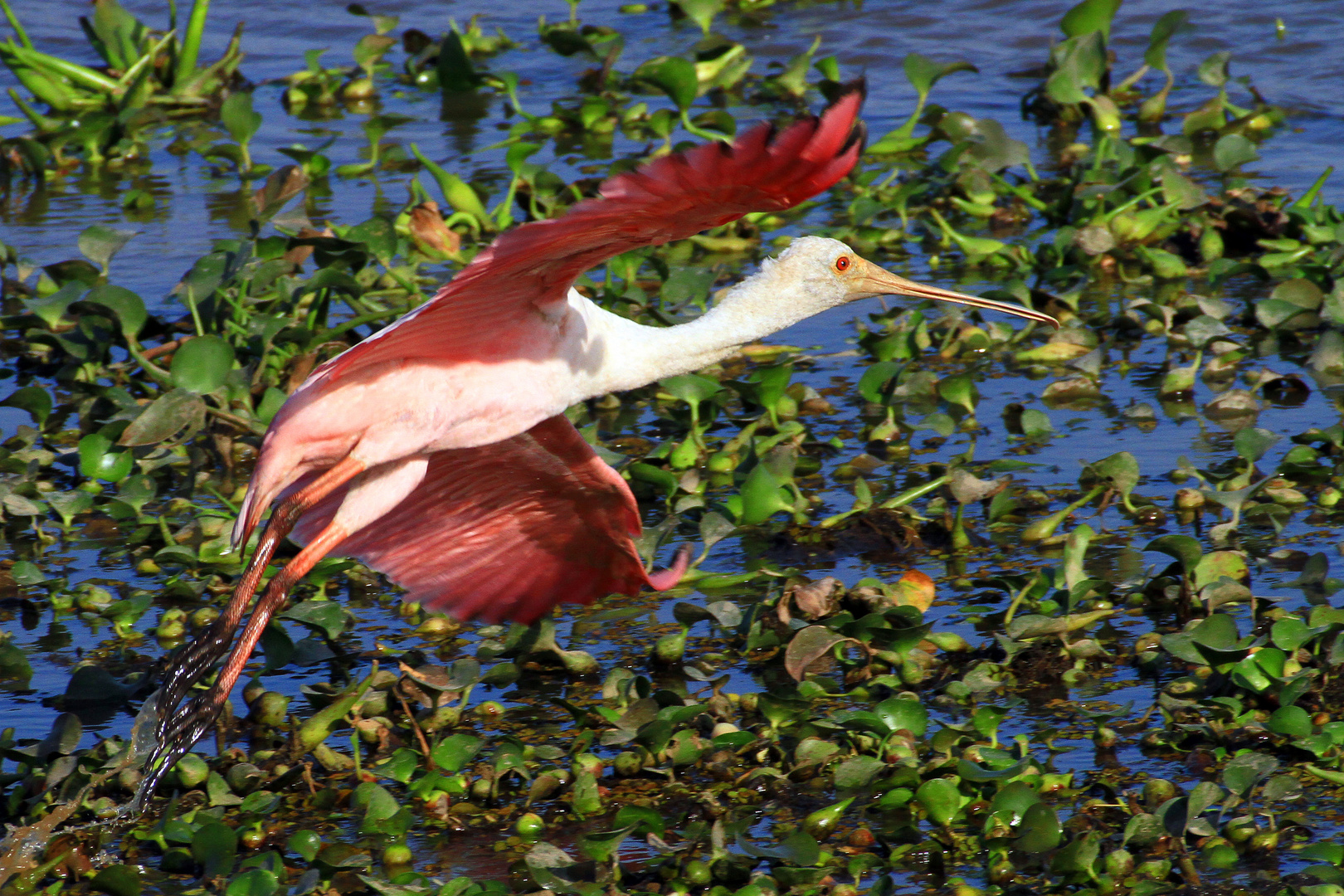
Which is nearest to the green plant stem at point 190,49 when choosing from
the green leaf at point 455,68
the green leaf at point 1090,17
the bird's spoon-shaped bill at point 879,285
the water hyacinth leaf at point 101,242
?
the green leaf at point 455,68

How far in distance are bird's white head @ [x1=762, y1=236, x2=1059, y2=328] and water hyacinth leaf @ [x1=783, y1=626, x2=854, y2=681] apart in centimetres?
88

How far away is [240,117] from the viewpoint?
766cm

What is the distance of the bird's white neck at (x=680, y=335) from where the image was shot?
15.4 feet

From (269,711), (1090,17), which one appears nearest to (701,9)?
(1090,17)

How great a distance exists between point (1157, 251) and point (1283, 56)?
139 inches

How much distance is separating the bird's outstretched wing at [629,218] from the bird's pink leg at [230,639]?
35cm

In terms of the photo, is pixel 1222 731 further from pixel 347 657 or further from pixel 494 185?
pixel 494 185

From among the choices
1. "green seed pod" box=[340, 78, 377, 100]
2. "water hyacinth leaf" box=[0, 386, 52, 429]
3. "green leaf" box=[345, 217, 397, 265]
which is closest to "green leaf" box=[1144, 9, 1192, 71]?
"green leaf" box=[345, 217, 397, 265]

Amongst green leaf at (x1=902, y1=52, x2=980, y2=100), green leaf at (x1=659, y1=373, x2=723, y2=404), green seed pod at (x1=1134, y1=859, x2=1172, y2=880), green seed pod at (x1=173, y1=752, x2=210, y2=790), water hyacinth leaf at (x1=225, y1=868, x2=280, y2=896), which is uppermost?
green leaf at (x1=902, y1=52, x2=980, y2=100)

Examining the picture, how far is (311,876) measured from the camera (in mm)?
3576

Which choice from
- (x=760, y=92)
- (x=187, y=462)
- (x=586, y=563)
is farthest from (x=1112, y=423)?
(x=760, y=92)

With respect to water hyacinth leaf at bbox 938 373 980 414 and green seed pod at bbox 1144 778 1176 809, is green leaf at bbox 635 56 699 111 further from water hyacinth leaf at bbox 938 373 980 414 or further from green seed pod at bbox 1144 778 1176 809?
green seed pod at bbox 1144 778 1176 809

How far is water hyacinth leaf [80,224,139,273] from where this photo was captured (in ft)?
21.1

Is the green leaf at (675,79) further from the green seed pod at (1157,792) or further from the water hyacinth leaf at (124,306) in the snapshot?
the green seed pod at (1157,792)
